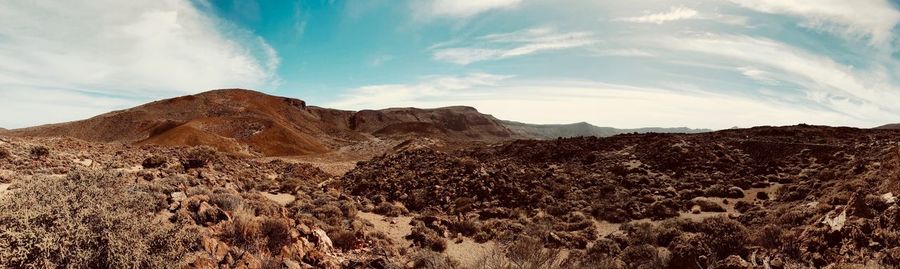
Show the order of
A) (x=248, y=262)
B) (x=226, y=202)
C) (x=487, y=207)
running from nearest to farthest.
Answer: (x=248, y=262)
(x=226, y=202)
(x=487, y=207)

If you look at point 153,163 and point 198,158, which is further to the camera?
point 198,158

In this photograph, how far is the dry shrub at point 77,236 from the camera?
500 centimetres

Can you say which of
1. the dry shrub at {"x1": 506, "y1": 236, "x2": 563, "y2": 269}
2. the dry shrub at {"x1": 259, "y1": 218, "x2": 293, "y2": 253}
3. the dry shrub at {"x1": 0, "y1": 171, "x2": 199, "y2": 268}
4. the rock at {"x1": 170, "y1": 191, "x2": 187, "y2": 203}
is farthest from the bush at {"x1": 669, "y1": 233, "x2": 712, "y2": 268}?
the rock at {"x1": 170, "y1": 191, "x2": 187, "y2": 203}

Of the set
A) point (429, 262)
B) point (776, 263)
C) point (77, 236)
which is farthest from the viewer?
point (429, 262)

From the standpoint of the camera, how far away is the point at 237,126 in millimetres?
68125

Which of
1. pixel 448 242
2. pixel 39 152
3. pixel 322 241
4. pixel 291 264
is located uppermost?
pixel 39 152

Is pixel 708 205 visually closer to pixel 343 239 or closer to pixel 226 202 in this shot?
pixel 343 239

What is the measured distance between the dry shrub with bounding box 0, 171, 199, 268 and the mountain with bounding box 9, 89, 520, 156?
5003 centimetres

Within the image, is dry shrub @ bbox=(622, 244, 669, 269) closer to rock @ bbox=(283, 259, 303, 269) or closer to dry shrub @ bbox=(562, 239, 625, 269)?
dry shrub @ bbox=(562, 239, 625, 269)

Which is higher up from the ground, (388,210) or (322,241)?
(322,241)

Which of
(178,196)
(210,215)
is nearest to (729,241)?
(210,215)

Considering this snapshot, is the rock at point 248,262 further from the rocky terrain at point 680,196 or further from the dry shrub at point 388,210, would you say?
the dry shrub at point 388,210

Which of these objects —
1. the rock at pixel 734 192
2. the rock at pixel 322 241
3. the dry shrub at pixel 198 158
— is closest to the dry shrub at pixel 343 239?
the rock at pixel 322 241

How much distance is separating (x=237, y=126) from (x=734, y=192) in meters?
68.3
